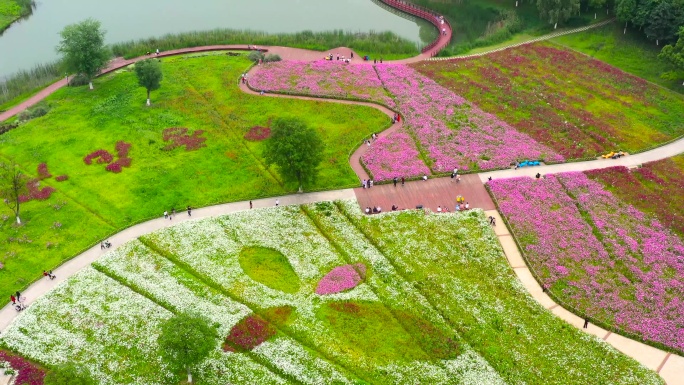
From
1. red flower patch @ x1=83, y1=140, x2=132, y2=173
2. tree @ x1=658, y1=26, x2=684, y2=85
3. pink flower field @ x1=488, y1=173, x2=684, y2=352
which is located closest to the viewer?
pink flower field @ x1=488, y1=173, x2=684, y2=352

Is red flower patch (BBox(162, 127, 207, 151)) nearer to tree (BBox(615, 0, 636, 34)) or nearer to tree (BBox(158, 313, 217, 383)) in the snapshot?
tree (BBox(158, 313, 217, 383))

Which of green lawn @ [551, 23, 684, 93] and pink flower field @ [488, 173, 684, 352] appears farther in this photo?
green lawn @ [551, 23, 684, 93]

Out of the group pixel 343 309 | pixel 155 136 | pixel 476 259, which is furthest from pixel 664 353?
pixel 155 136

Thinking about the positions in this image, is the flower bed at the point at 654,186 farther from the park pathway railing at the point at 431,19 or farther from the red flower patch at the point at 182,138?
the red flower patch at the point at 182,138

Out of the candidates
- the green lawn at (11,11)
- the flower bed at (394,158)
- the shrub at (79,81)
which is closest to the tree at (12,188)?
the shrub at (79,81)

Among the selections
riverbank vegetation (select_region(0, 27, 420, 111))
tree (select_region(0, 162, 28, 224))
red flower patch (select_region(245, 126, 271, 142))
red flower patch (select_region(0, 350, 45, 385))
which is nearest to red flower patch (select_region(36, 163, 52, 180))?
tree (select_region(0, 162, 28, 224))

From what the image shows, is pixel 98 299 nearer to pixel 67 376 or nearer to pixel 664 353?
pixel 67 376

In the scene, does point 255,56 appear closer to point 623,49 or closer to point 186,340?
point 623,49
